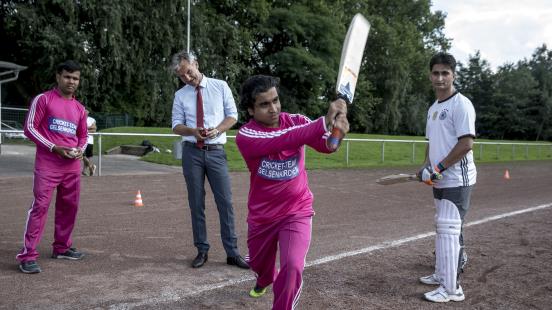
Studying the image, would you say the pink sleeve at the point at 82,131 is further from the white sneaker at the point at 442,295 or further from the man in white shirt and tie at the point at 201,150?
the white sneaker at the point at 442,295

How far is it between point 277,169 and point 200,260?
6.94 feet

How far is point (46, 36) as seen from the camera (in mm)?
24828

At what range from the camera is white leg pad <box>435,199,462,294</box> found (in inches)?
169

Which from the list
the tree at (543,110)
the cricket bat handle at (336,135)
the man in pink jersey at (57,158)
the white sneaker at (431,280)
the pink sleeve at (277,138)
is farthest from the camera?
the tree at (543,110)

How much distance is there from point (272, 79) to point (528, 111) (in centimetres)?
7132

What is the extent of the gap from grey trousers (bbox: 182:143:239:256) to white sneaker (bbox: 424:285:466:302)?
6.43ft

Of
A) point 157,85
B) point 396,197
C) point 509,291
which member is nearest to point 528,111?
point 157,85

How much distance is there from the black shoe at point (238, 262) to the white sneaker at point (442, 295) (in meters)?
1.78

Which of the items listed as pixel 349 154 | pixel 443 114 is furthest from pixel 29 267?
pixel 349 154

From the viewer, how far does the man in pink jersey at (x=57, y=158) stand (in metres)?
5.00

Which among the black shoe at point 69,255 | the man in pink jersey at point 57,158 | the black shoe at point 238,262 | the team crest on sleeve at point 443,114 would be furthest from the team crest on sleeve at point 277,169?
the black shoe at point 69,255

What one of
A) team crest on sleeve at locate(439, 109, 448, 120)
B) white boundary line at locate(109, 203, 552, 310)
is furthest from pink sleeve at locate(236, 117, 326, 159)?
team crest on sleeve at locate(439, 109, 448, 120)

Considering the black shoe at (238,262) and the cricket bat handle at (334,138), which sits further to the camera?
the black shoe at (238,262)

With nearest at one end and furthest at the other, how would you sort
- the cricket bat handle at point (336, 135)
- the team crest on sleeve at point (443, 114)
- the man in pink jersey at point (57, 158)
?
the cricket bat handle at point (336, 135) → the team crest on sleeve at point (443, 114) → the man in pink jersey at point (57, 158)
